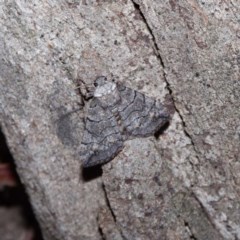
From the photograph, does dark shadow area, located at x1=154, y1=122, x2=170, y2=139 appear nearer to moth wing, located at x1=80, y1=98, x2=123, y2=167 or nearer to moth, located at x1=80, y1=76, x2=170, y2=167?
moth, located at x1=80, y1=76, x2=170, y2=167

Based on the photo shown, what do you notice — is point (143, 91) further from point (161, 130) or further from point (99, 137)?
point (99, 137)

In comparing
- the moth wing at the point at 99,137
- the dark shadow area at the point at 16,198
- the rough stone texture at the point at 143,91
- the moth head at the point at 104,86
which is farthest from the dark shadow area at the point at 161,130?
the dark shadow area at the point at 16,198

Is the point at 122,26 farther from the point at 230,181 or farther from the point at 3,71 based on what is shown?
the point at 230,181

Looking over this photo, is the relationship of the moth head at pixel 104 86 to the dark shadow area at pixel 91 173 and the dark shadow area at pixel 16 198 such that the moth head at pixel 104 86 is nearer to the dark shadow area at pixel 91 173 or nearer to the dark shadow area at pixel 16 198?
the dark shadow area at pixel 91 173

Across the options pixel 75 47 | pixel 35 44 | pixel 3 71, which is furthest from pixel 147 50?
pixel 3 71

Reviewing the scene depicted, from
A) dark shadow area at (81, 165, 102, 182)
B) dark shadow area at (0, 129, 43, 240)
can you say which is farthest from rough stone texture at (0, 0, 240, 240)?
dark shadow area at (0, 129, 43, 240)

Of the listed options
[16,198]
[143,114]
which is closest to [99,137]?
[143,114]

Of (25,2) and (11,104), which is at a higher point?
(25,2)
